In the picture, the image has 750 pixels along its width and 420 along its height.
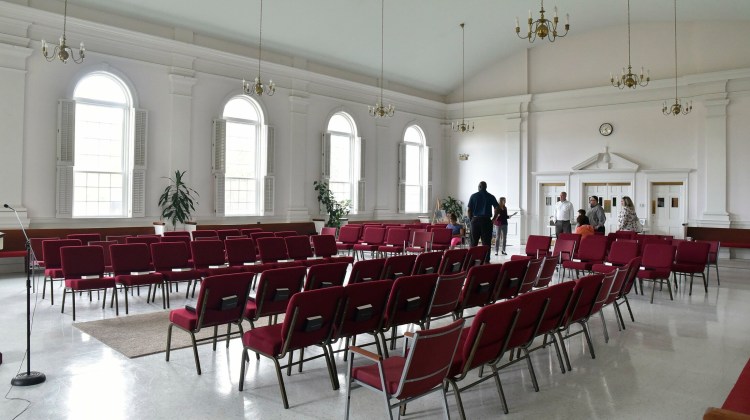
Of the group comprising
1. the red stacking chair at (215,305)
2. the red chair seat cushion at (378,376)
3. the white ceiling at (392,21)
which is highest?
the white ceiling at (392,21)

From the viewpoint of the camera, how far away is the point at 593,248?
337 inches

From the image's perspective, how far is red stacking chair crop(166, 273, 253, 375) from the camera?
160 inches

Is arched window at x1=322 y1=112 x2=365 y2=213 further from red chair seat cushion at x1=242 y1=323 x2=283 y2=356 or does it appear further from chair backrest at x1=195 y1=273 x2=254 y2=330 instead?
red chair seat cushion at x1=242 y1=323 x2=283 y2=356

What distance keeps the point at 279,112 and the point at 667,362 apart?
36.4ft

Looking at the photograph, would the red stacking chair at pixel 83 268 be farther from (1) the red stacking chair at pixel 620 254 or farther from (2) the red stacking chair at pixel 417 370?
(1) the red stacking chair at pixel 620 254

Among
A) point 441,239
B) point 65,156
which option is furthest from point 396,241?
point 65,156

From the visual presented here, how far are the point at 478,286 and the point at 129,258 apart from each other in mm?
4376

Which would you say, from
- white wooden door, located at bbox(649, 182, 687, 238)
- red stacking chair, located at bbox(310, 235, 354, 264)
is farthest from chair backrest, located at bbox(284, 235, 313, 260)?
white wooden door, located at bbox(649, 182, 687, 238)

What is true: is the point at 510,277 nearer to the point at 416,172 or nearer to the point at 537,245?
the point at 537,245

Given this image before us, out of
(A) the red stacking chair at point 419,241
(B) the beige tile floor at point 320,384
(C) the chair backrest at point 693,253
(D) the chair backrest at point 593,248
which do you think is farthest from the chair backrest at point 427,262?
(C) the chair backrest at point 693,253

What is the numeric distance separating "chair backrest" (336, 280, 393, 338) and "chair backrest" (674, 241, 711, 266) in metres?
6.64

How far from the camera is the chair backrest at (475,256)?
6812 millimetres

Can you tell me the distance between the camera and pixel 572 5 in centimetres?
1375

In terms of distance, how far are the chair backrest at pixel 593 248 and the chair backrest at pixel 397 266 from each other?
4089 millimetres
